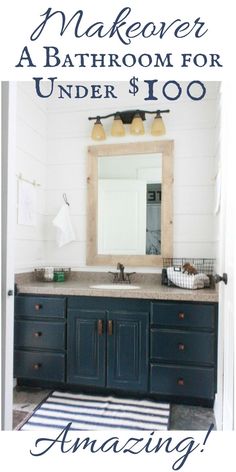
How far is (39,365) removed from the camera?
237 cm

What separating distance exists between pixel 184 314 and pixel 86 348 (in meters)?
0.70

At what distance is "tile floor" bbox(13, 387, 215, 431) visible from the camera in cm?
195

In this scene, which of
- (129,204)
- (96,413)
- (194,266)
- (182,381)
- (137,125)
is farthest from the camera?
(129,204)

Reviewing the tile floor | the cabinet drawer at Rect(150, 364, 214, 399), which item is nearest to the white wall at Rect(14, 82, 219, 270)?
the cabinet drawer at Rect(150, 364, 214, 399)

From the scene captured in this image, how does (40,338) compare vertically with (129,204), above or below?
below

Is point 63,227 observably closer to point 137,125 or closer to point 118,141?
point 118,141

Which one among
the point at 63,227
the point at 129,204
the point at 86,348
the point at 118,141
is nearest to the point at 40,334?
the point at 86,348
